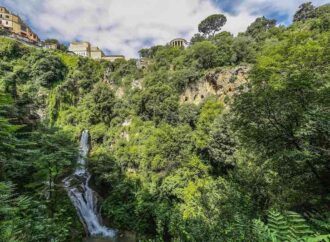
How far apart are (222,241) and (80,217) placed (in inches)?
777

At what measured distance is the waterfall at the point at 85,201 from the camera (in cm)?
1986

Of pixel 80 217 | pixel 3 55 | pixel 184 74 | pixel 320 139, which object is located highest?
pixel 3 55

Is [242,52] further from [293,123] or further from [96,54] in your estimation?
[96,54]

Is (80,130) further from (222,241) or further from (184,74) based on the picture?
(222,241)

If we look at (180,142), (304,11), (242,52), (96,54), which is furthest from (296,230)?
(96,54)

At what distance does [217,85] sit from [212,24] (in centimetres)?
3682

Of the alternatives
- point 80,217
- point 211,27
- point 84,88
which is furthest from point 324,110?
point 211,27

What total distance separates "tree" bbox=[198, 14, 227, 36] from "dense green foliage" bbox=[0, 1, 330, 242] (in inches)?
218

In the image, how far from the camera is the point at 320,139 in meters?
7.57

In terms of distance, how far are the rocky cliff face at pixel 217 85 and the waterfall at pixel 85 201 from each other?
58.9ft

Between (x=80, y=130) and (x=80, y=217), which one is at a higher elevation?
(x=80, y=130)

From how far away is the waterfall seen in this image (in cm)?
1986

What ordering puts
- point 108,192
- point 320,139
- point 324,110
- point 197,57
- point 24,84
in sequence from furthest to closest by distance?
point 24,84
point 197,57
point 108,192
point 320,139
point 324,110

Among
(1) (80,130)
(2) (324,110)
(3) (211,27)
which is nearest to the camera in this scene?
(2) (324,110)
